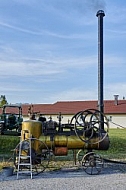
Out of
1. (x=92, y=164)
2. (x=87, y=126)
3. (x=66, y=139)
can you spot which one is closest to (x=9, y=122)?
(x=66, y=139)

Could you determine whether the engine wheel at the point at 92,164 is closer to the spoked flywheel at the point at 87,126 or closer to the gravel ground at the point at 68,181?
the gravel ground at the point at 68,181

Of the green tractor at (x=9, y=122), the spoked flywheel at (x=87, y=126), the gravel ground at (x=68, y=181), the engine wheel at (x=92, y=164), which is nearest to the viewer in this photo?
the gravel ground at (x=68, y=181)

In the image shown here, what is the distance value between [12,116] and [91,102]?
3257 centimetres

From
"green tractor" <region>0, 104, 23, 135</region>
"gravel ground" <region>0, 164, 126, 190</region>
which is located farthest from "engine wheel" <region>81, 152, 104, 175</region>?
"green tractor" <region>0, 104, 23, 135</region>

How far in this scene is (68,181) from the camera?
714 cm

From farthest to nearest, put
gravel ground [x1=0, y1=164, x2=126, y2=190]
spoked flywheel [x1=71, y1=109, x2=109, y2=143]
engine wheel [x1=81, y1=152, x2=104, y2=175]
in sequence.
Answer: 1. spoked flywheel [x1=71, y1=109, x2=109, y2=143]
2. engine wheel [x1=81, y1=152, x2=104, y2=175]
3. gravel ground [x1=0, y1=164, x2=126, y2=190]

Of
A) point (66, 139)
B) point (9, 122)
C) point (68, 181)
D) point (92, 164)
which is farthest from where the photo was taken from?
point (9, 122)

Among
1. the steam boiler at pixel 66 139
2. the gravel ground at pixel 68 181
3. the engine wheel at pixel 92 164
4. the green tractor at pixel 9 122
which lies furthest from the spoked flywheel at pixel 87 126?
the green tractor at pixel 9 122

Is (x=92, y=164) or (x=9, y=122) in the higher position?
(x=9, y=122)

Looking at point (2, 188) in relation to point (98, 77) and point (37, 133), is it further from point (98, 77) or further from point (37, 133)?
point (98, 77)

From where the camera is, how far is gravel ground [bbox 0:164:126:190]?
6484mm

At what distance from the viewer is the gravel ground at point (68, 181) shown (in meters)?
6.48

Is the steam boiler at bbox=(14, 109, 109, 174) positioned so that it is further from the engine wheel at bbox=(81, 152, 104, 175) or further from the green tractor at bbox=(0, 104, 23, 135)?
the green tractor at bbox=(0, 104, 23, 135)

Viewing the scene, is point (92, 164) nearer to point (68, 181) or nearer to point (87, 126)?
point (87, 126)
